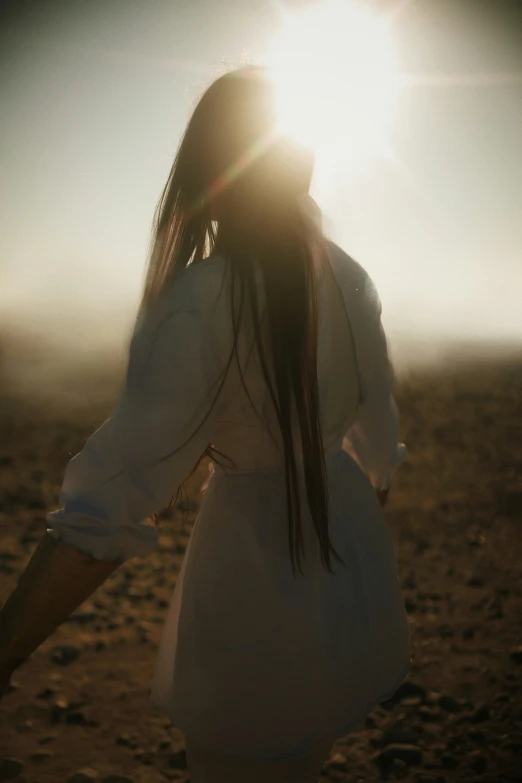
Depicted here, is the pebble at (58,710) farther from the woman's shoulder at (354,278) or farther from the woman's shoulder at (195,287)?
the woman's shoulder at (195,287)

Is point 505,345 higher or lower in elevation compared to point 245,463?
higher

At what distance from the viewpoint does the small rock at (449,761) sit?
3.02m

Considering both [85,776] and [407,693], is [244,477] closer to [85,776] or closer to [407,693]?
[85,776]

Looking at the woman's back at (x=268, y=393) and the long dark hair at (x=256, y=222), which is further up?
the long dark hair at (x=256, y=222)

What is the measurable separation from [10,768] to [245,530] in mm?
2115

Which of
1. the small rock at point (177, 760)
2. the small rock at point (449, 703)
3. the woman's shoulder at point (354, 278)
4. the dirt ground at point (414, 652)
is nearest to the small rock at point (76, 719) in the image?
the dirt ground at point (414, 652)

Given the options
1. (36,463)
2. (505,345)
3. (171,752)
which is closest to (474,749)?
(171,752)

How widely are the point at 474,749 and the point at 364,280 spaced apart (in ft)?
7.40

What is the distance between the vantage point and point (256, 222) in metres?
1.32

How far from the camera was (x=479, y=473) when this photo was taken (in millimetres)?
6891

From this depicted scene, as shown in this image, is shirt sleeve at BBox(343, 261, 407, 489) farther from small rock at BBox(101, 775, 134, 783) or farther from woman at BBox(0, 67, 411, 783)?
small rock at BBox(101, 775, 134, 783)

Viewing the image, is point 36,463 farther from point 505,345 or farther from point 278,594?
point 505,345

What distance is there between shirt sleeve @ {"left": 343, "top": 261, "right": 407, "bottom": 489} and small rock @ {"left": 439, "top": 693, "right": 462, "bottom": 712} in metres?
1.92

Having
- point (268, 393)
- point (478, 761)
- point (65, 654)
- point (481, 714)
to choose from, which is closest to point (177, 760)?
point (65, 654)
